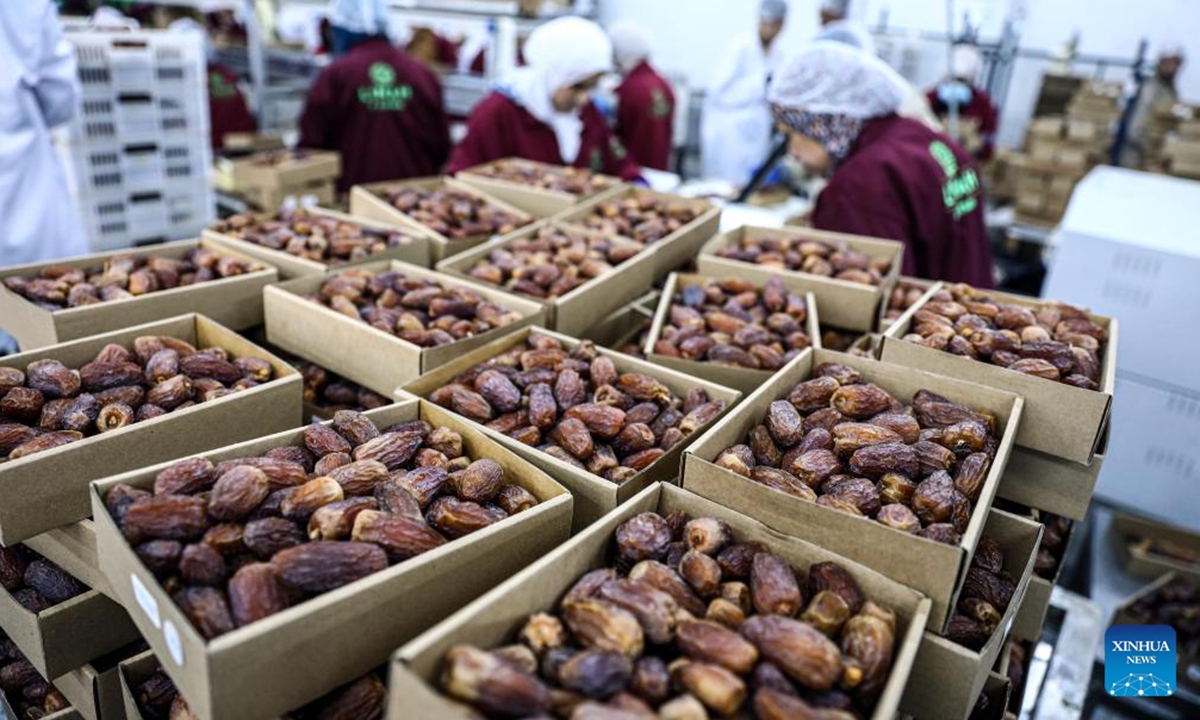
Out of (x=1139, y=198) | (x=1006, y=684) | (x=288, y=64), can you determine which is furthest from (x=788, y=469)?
(x=288, y=64)

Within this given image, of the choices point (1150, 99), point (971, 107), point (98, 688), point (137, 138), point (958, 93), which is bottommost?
point (98, 688)

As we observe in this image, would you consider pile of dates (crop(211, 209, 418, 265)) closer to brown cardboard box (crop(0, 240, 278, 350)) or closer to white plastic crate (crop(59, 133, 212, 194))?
brown cardboard box (crop(0, 240, 278, 350))

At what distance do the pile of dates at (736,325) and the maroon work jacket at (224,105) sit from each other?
7.40 metres

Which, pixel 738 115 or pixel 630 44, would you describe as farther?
pixel 738 115

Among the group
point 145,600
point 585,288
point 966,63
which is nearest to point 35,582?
point 145,600

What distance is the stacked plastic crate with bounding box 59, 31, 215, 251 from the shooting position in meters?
4.75

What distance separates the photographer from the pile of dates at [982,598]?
149 cm

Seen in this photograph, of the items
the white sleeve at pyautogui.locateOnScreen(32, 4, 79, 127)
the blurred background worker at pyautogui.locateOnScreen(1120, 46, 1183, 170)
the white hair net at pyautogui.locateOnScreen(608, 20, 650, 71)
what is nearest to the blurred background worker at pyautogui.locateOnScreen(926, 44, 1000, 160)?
the blurred background worker at pyautogui.locateOnScreen(1120, 46, 1183, 170)

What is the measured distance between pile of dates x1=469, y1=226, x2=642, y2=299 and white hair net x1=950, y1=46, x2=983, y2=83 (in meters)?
7.27

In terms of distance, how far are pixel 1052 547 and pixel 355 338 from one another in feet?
6.38

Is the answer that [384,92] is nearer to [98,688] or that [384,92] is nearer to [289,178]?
[289,178]

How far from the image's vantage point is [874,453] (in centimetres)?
161

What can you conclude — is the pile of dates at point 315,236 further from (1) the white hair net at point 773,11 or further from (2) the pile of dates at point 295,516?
(1) the white hair net at point 773,11

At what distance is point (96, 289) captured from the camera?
2361 mm
